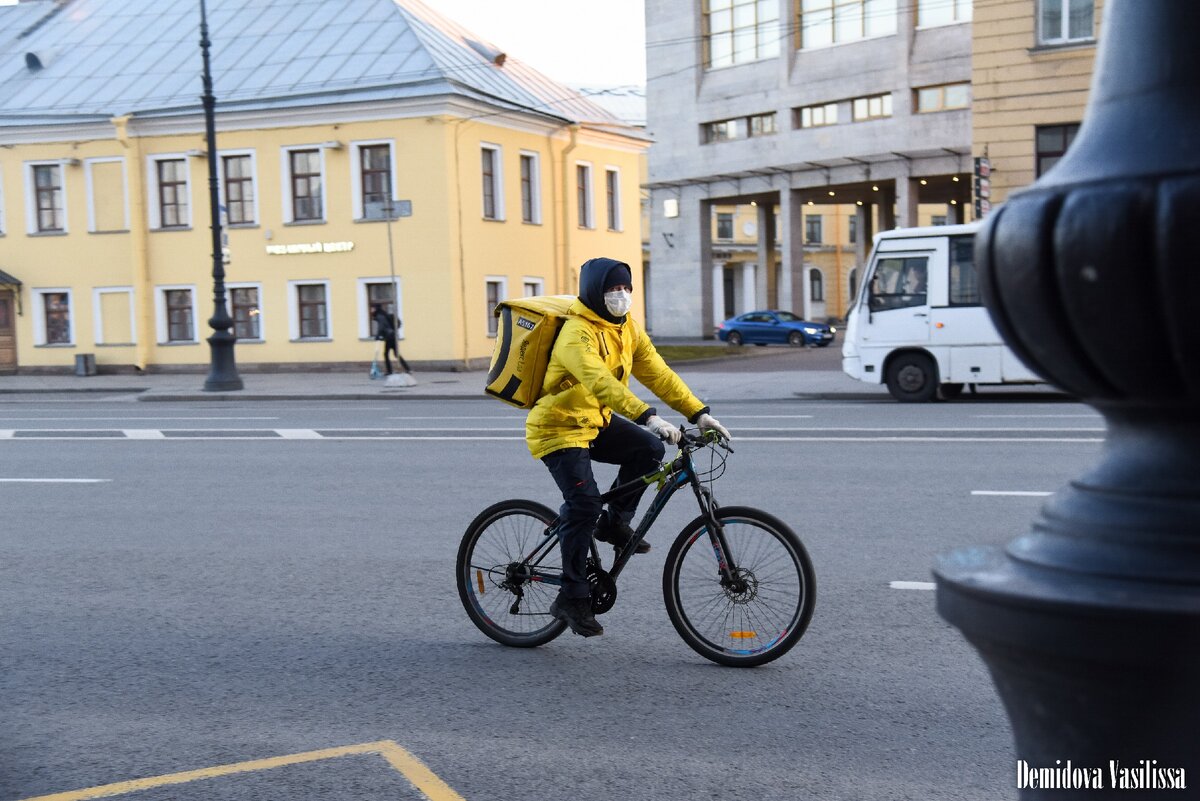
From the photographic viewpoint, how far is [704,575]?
549 centimetres

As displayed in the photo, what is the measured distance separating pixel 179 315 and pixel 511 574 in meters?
31.3

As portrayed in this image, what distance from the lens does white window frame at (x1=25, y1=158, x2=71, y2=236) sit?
35.3 meters

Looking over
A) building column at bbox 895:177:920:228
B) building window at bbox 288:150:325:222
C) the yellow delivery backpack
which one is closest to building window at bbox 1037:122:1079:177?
building window at bbox 288:150:325:222

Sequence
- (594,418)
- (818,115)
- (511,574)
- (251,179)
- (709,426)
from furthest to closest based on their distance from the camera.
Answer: (818,115)
(251,179)
(511,574)
(594,418)
(709,426)

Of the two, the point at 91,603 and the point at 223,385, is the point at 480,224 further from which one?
the point at 91,603

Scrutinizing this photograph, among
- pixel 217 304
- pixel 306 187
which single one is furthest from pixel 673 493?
pixel 306 187

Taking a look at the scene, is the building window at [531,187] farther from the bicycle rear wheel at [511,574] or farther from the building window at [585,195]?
the bicycle rear wheel at [511,574]

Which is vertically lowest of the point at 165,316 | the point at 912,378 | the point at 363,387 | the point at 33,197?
the point at 363,387

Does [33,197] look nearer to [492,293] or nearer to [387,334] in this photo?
[492,293]

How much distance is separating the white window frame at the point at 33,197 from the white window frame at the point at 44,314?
1.58 meters

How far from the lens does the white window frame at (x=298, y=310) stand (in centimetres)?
3359

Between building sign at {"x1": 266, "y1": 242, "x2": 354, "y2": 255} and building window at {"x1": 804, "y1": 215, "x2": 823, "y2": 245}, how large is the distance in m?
50.0

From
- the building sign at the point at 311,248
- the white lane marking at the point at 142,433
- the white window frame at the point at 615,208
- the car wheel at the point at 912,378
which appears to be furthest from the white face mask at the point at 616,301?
the white window frame at the point at 615,208

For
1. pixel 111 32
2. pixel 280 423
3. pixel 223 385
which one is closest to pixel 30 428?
pixel 280 423
